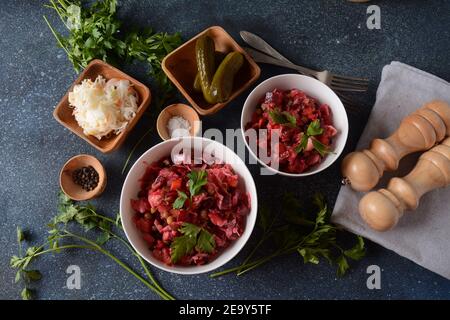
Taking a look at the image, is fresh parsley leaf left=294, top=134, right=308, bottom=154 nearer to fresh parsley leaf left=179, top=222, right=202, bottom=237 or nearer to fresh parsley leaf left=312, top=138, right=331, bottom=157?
fresh parsley leaf left=312, top=138, right=331, bottom=157

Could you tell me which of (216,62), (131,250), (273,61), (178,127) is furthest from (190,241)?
(273,61)

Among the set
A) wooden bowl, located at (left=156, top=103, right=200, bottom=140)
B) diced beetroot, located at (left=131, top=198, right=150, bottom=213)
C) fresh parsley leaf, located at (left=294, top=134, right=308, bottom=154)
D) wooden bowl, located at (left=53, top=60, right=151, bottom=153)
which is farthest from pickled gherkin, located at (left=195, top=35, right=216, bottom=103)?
diced beetroot, located at (left=131, top=198, right=150, bottom=213)

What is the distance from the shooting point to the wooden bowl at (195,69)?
1.92 metres

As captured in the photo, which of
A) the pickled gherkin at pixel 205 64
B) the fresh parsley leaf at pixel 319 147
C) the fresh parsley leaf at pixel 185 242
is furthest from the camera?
the pickled gherkin at pixel 205 64

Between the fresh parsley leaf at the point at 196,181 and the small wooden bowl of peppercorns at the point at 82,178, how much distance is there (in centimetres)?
46

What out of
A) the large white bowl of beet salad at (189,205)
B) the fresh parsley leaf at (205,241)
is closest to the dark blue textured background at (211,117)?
the large white bowl of beet salad at (189,205)

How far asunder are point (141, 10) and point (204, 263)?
1211 mm

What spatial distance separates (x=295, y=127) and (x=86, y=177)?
921mm

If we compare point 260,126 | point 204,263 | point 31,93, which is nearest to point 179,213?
point 204,263

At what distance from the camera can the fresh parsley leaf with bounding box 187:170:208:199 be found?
1721 mm

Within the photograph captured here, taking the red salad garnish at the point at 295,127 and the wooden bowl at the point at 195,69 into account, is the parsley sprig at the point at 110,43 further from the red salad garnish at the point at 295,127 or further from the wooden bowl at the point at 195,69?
the red salad garnish at the point at 295,127

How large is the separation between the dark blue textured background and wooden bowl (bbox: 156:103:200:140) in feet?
0.31

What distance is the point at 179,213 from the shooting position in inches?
68.7

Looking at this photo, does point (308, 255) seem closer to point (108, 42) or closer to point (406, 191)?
point (406, 191)
